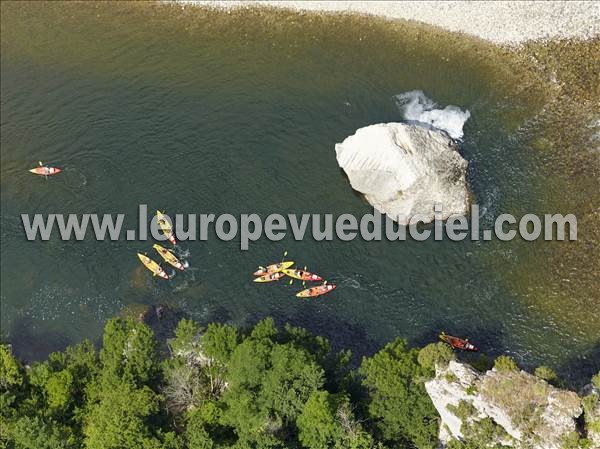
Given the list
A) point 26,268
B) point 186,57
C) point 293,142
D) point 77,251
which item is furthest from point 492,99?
point 26,268

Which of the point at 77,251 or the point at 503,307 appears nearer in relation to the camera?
the point at 503,307

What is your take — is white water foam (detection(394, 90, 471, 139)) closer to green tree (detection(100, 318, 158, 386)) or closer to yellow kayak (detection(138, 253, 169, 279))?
yellow kayak (detection(138, 253, 169, 279))

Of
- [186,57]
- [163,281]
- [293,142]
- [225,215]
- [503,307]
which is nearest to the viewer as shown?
[503,307]

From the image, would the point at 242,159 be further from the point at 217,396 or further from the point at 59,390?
the point at 59,390

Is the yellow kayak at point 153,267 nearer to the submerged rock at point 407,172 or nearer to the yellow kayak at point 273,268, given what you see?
the yellow kayak at point 273,268

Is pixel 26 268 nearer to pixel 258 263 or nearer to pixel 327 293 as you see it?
pixel 258 263

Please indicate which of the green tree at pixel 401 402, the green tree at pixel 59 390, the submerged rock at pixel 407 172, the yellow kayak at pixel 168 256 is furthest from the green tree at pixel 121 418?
the submerged rock at pixel 407 172

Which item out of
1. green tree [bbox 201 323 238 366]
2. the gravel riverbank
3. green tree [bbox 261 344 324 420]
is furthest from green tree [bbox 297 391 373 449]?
the gravel riverbank
